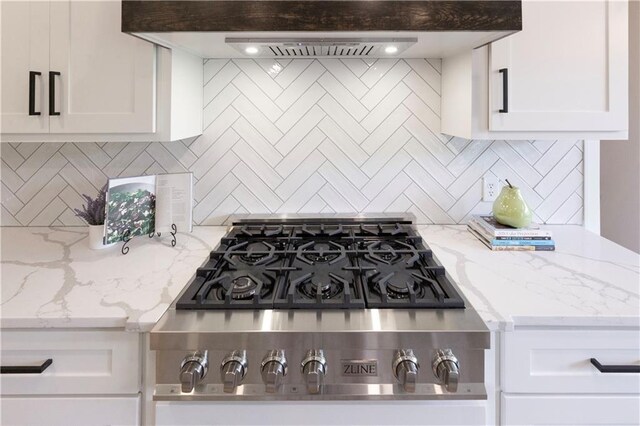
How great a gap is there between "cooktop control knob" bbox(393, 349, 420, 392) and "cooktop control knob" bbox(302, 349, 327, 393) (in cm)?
15

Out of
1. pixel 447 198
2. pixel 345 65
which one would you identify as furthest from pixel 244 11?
pixel 447 198

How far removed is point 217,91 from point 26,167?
0.81m

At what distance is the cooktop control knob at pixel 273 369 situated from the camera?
0.99 m

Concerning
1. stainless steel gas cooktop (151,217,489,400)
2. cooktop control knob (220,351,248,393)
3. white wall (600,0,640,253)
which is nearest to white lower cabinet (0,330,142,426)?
stainless steel gas cooktop (151,217,489,400)

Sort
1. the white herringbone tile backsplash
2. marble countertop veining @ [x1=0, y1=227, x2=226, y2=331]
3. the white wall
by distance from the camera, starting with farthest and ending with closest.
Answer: the white wall < the white herringbone tile backsplash < marble countertop veining @ [x1=0, y1=227, x2=226, y2=331]

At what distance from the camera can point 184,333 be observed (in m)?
1.02

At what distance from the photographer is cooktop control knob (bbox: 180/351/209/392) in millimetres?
991

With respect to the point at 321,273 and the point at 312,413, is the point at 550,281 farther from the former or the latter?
the point at 312,413

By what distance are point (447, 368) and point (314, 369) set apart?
0.91 feet

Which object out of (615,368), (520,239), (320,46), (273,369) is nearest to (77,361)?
(273,369)

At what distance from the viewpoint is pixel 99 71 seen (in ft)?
4.93

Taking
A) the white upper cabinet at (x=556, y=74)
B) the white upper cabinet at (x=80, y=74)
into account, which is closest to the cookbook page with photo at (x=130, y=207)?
the white upper cabinet at (x=80, y=74)

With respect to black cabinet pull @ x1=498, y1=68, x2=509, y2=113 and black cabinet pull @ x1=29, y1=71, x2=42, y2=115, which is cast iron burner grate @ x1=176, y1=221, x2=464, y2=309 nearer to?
black cabinet pull @ x1=498, y1=68, x2=509, y2=113

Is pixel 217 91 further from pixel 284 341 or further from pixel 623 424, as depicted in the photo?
pixel 623 424
